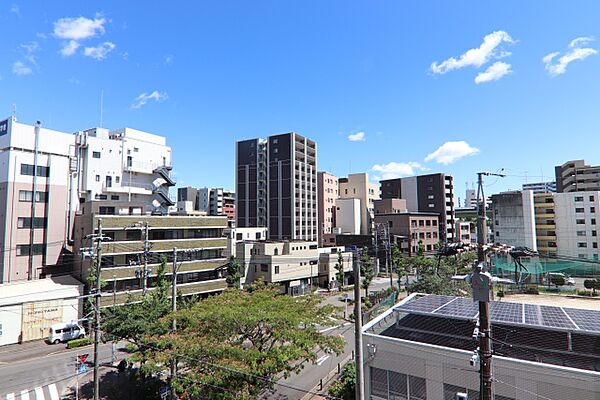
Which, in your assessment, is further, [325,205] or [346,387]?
[325,205]

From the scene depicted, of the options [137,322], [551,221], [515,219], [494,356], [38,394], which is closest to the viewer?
[494,356]

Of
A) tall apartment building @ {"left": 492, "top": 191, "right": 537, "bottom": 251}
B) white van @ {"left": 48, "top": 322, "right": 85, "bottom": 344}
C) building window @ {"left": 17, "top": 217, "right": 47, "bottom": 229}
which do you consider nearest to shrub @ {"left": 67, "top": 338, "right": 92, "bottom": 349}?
white van @ {"left": 48, "top": 322, "right": 85, "bottom": 344}

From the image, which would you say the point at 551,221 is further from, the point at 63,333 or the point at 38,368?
the point at 38,368

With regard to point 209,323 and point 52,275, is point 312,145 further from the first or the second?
point 209,323

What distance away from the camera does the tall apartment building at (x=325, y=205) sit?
269ft

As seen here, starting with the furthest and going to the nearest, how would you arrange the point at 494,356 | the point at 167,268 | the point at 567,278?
1. the point at 567,278
2. the point at 167,268
3. the point at 494,356

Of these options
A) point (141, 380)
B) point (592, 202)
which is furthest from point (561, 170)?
point (141, 380)

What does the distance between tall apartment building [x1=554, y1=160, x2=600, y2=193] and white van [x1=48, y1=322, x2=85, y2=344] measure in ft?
344

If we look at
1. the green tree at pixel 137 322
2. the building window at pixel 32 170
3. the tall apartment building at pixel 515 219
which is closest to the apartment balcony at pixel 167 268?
the green tree at pixel 137 322

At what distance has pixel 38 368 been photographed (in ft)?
83.7

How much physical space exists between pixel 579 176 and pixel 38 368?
108769mm

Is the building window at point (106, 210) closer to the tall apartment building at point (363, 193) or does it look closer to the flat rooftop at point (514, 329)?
the flat rooftop at point (514, 329)

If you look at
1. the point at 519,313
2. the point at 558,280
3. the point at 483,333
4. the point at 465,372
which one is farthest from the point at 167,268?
the point at 558,280

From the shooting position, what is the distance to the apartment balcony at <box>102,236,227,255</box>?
121 ft
